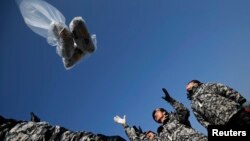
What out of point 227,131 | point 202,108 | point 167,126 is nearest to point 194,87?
point 202,108

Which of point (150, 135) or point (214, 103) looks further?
point (150, 135)

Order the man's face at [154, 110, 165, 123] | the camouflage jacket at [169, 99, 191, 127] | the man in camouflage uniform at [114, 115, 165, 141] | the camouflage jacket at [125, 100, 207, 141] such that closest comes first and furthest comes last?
the camouflage jacket at [125, 100, 207, 141]
the camouflage jacket at [169, 99, 191, 127]
the man's face at [154, 110, 165, 123]
the man in camouflage uniform at [114, 115, 165, 141]

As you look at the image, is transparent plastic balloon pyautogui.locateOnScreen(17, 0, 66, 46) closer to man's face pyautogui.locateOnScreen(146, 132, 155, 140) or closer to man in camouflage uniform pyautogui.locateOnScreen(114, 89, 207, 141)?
man in camouflage uniform pyautogui.locateOnScreen(114, 89, 207, 141)

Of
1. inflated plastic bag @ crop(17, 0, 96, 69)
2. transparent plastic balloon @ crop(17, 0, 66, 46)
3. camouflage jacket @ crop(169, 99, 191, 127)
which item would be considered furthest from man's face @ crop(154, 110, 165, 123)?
transparent plastic balloon @ crop(17, 0, 66, 46)

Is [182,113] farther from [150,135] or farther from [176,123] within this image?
[150,135]

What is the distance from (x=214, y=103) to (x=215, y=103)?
0.11 ft

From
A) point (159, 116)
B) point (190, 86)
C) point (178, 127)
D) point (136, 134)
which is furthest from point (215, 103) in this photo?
point (136, 134)

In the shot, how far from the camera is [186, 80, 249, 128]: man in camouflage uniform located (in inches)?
349

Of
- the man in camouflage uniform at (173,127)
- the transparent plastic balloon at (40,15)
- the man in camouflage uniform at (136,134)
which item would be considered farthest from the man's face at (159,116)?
the transparent plastic balloon at (40,15)

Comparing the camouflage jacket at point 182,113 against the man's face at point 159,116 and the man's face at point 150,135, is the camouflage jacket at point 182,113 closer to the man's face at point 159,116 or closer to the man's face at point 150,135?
the man's face at point 159,116

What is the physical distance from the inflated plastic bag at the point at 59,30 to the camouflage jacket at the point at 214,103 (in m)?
4.24

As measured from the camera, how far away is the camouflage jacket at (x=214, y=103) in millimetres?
8914

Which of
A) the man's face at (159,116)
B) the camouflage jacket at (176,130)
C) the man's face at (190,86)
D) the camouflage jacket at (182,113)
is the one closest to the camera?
the camouflage jacket at (176,130)

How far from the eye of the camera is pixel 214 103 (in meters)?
9.16
